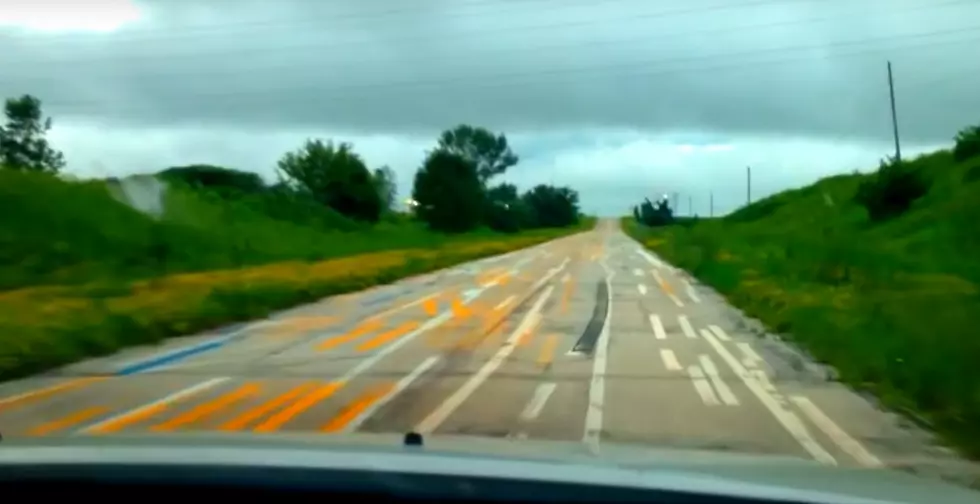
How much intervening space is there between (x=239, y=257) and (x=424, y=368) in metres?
39.2

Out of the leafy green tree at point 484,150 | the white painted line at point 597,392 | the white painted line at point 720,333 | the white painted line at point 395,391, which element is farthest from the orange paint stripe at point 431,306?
the leafy green tree at point 484,150

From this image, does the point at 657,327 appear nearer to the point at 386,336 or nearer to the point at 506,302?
the point at 386,336

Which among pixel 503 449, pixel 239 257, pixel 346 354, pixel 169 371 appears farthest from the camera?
pixel 239 257

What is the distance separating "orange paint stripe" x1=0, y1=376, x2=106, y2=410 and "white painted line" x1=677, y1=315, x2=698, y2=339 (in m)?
11.0

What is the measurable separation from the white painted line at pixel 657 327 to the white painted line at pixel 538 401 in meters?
8.02

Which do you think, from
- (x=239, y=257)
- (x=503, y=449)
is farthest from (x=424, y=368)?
(x=239, y=257)

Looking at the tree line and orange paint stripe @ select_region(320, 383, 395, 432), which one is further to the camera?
the tree line

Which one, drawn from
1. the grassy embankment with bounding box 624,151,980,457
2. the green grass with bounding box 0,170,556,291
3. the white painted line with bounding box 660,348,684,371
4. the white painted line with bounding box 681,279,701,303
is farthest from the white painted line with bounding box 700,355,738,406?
the green grass with bounding box 0,170,556,291

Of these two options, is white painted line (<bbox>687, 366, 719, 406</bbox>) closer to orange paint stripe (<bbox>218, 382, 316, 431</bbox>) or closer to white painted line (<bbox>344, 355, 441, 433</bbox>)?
white painted line (<bbox>344, 355, 441, 433</bbox>)

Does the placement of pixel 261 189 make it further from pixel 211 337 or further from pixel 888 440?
pixel 888 440

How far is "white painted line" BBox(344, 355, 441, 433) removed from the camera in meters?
13.5

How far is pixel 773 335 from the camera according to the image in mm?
24672

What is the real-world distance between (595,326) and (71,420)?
14.2 meters

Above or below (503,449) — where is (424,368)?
below
